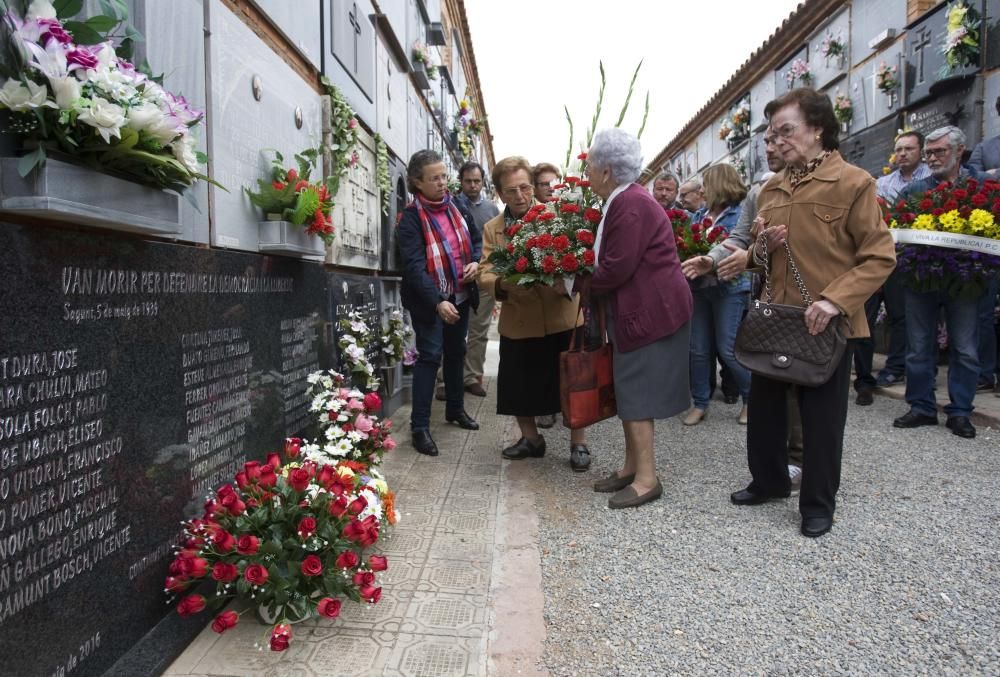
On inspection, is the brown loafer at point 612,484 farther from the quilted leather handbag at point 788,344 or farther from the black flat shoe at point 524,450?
the quilted leather handbag at point 788,344

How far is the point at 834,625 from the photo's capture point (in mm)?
2219

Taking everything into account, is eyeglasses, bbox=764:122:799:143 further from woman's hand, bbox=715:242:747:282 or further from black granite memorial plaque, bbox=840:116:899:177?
black granite memorial plaque, bbox=840:116:899:177

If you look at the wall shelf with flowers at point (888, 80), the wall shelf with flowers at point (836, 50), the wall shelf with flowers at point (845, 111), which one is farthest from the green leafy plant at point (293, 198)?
the wall shelf with flowers at point (836, 50)

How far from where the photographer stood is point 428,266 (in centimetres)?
446

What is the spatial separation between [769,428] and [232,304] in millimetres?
2518

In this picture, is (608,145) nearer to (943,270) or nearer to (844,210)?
(844,210)

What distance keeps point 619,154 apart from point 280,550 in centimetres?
235

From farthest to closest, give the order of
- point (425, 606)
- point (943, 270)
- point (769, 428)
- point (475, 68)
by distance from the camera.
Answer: point (475, 68) → point (943, 270) → point (769, 428) → point (425, 606)

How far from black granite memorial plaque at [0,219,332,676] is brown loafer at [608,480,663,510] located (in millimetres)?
1813

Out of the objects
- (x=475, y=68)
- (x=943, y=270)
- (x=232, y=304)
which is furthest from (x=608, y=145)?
(x=475, y=68)

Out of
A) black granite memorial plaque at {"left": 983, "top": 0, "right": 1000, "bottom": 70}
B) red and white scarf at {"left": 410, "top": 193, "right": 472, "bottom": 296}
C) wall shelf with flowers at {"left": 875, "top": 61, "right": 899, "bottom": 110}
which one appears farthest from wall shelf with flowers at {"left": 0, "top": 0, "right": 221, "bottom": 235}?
wall shelf with flowers at {"left": 875, "top": 61, "right": 899, "bottom": 110}

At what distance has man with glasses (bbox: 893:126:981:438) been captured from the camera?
4473mm

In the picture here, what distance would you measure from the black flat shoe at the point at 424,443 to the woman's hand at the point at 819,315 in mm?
2391

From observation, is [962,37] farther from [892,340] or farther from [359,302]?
[359,302]
